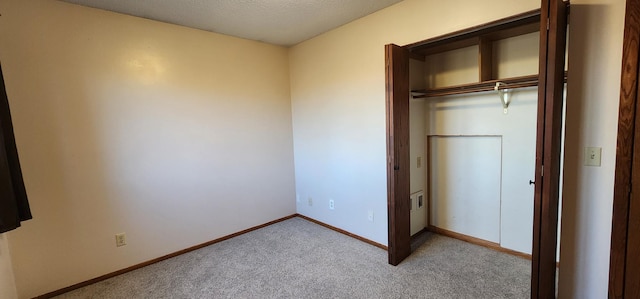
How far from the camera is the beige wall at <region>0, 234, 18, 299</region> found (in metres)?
1.89

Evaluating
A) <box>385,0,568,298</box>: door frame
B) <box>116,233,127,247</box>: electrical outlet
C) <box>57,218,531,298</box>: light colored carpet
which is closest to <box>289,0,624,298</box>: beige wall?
<box>385,0,568,298</box>: door frame

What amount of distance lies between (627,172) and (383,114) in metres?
1.70

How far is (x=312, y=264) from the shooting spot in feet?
8.55

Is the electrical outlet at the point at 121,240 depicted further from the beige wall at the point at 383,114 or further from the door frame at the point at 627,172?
the door frame at the point at 627,172

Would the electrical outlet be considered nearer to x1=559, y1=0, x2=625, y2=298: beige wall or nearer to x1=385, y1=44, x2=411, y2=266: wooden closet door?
x1=385, y1=44, x2=411, y2=266: wooden closet door

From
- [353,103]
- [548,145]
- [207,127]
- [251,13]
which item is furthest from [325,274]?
[251,13]

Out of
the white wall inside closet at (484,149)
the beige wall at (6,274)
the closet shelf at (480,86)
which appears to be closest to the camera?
the beige wall at (6,274)

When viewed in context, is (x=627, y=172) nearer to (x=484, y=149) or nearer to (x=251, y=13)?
(x=484, y=149)

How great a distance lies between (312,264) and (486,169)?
6.62 ft

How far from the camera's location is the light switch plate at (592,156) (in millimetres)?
1634

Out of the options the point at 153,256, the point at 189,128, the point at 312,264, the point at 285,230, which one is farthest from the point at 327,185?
the point at 153,256

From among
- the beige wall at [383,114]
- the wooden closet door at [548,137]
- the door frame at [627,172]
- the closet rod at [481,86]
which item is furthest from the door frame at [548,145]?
the closet rod at [481,86]

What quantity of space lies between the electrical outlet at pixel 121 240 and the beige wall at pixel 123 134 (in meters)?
0.05

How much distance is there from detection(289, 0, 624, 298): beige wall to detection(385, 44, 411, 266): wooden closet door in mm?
277
